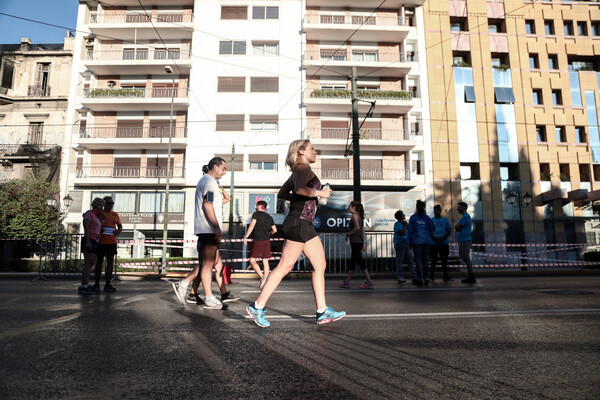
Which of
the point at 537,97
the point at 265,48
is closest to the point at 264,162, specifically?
the point at 265,48

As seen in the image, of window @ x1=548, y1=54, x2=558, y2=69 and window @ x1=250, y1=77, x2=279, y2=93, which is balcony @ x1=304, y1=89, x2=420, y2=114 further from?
window @ x1=548, y1=54, x2=558, y2=69

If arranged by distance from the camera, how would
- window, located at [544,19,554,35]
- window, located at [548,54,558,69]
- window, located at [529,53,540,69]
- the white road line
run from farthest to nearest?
1. window, located at [544,19,554,35]
2. window, located at [548,54,558,69]
3. window, located at [529,53,540,69]
4. the white road line

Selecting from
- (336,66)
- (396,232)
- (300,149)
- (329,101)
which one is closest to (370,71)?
(336,66)

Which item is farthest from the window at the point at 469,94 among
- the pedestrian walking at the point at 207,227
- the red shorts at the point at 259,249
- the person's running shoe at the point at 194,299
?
the person's running shoe at the point at 194,299

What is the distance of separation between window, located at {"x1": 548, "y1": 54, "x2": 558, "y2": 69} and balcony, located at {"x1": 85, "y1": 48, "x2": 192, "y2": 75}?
90.7 feet

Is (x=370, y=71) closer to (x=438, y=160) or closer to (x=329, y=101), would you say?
(x=329, y=101)

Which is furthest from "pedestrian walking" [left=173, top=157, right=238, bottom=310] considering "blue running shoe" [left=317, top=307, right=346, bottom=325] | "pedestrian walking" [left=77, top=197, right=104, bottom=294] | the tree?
the tree

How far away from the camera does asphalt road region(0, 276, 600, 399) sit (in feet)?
5.96

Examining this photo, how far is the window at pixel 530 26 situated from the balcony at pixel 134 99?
87.8 feet

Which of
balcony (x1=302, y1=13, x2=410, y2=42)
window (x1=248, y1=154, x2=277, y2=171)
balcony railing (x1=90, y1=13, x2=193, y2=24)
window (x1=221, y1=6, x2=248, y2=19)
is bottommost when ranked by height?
window (x1=248, y1=154, x2=277, y2=171)

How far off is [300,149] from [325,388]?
2429 millimetres

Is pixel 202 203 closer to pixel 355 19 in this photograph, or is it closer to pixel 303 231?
pixel 303 231

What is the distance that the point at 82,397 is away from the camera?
1.71 m

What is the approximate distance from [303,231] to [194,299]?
2.40 metres
